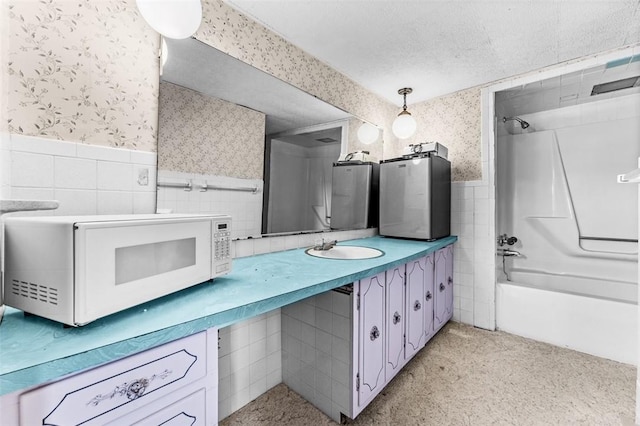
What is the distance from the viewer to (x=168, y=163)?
1300mm

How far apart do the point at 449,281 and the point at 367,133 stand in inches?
61.8

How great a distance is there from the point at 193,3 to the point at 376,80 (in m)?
1.65

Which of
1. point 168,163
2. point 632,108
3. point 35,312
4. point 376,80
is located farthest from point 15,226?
point 632,108

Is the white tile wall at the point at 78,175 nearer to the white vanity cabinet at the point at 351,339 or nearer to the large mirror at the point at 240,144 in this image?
the large mirror at the point at 240,144

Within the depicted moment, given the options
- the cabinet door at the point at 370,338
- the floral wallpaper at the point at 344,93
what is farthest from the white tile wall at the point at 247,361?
the floral wallpaper at the point at 344,93

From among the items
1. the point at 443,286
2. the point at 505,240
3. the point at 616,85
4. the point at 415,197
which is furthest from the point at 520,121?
the point at 443,286

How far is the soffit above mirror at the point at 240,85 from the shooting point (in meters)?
1.33

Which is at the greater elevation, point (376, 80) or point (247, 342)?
point (376, 80)

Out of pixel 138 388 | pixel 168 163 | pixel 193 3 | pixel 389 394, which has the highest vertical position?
pixel 193 3

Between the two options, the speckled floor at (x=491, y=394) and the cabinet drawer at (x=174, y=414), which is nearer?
the cabinet drawer at (x=174, y=414)

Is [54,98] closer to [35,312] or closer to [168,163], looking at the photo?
[168,163]

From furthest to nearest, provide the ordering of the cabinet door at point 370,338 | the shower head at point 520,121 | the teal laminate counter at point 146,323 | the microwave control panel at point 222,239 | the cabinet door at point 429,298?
the shower head at point 520,121, the cabinet door at point 429,298, the cabinet door at point 370,338, the microwave control panel at point 222,239, the teal laminate counter at point 146,323

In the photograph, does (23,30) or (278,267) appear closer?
(23,30)

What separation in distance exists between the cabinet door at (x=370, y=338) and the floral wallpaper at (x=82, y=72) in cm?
126
